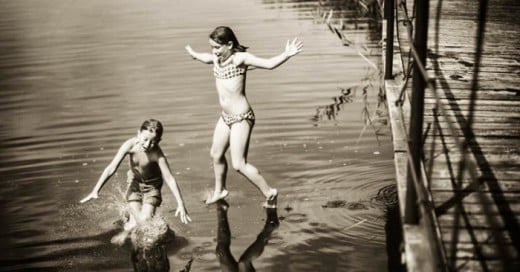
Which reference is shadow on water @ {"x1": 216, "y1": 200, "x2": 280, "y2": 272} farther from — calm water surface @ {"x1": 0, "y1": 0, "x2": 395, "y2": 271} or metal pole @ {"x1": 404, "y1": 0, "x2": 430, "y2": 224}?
metal pole @ {"x1": 404, "y1": 0, "x2": 430, "y2": 224}

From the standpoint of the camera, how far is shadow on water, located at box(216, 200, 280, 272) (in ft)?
19.9

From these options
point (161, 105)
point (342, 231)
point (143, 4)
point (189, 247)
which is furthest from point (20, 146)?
point (143, 4)

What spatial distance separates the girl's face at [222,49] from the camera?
700cm

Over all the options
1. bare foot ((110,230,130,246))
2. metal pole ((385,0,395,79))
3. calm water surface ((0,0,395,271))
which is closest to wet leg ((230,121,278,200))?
calm water surface ((0,0,395,271))

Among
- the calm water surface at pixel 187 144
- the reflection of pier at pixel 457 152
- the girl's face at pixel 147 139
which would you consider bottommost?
the calm water surface at pixel 187 144

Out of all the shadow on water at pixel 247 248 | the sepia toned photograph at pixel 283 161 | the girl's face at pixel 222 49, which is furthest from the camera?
the girl's face at pixel 222 49

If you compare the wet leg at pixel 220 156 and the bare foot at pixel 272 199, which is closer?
the bare foot at pixel 272 199

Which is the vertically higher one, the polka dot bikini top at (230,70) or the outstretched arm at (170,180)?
the polka dot bikini top at (230,70)

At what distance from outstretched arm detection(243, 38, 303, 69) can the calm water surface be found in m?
1.39

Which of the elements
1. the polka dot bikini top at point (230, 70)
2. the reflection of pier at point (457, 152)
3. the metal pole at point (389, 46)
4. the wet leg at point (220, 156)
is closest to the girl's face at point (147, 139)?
the wet leg at point (220, 156)

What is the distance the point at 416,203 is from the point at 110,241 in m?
3.29

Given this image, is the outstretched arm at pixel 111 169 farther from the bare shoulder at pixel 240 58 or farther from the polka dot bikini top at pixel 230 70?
the bare shoulder at pixel 240 58

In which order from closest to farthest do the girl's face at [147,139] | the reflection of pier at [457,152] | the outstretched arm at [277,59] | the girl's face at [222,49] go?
the reflection of pier at [457,152] → the girl's face at [147,139] → the outstretched arm at [277,59] → the girl's face at [222,49]

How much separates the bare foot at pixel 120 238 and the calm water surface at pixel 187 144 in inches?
3.2
